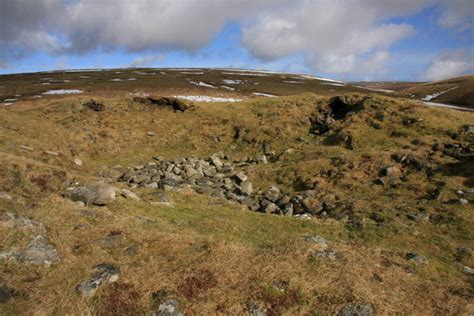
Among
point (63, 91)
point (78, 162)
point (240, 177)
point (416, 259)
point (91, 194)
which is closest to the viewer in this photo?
point (416, 259)

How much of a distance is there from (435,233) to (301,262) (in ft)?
32.8

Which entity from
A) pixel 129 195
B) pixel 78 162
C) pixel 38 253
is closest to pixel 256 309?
pixel 38 253

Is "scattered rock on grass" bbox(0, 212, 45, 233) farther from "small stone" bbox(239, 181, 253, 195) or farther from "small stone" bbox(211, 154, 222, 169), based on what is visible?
"small stone" bbox(211, 154, 222, 169)

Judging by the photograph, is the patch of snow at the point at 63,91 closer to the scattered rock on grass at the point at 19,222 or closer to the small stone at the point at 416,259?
the scattered rock on grass at the point at 19,222

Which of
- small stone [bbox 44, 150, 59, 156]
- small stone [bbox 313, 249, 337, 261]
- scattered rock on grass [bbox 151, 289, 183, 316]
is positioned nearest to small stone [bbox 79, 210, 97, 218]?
scattered rock on grass [bbox 151, 289, 183, 316]

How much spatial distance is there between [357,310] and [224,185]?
1794cm

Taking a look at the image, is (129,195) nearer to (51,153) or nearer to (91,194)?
(91,194)

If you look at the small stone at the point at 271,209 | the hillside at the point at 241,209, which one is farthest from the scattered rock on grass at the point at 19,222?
the small stone at the point at 271,209

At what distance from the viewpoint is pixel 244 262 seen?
477 inches

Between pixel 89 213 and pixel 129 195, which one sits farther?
pixel 129 195

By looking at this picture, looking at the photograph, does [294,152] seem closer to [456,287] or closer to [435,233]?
[435,233]

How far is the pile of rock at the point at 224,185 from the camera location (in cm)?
2284

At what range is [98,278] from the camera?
10875mm

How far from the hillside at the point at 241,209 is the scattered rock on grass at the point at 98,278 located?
0.17 ft
